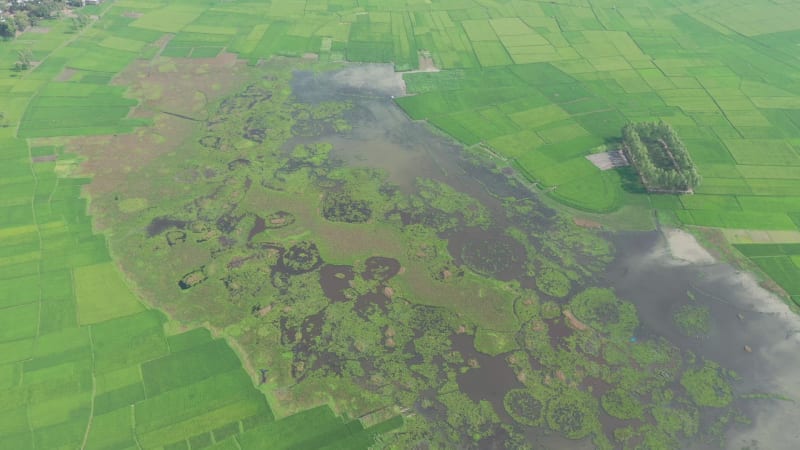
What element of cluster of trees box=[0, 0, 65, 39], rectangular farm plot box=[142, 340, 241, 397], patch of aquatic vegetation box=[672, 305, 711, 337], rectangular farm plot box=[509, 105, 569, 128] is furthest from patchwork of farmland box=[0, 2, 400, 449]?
rectangular farm plot box=[509, 105, 569, 128]

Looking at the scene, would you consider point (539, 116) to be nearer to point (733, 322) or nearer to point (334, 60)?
point (334, 60)

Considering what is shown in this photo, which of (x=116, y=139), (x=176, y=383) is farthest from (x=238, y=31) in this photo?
(x=176, y=383)

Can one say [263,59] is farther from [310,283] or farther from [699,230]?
[699,230]

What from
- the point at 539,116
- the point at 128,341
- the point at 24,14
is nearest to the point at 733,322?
the point at 539,116

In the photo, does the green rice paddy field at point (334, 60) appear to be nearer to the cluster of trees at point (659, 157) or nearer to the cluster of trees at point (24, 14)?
the cluster of trees at point (659, 157)

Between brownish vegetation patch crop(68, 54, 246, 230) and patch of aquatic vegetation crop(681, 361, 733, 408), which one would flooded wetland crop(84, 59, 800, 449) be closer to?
patch of aquatic vegetation crop(681, 361, 733, 408)

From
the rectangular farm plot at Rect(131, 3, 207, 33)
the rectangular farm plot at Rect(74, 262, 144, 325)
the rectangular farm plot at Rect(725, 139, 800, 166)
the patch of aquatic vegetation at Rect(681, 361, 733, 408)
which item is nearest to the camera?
the patch of aquatic vegetation at Rect(681, 361, 733, 408)
